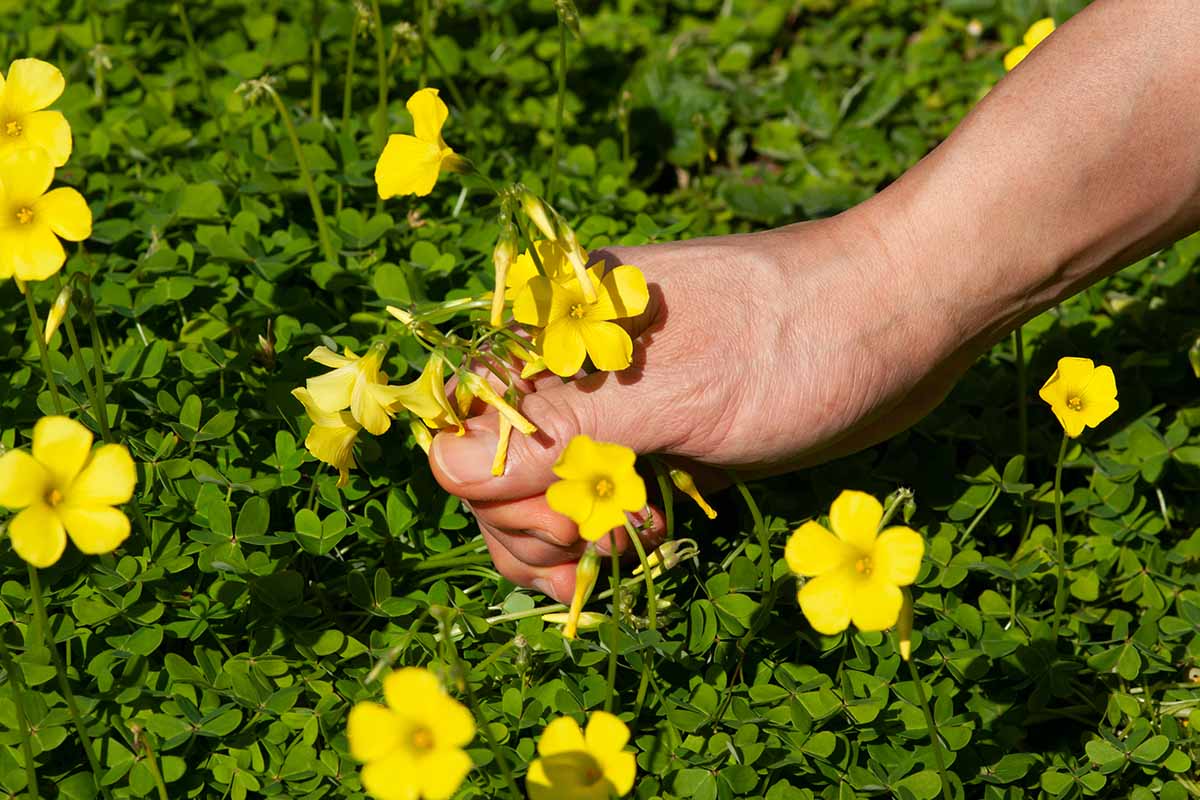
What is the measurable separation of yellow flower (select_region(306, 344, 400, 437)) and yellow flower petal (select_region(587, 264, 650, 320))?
385 mm

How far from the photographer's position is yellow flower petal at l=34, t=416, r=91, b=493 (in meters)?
1.74

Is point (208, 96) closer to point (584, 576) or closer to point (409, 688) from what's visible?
point (584, 576)

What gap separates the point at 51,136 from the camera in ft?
6.81

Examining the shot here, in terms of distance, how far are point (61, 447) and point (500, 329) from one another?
31.5 inches

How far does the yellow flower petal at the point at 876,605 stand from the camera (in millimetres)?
1756

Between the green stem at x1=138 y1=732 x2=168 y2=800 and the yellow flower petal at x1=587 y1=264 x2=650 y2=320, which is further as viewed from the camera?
the yellow flower petal at x1=587 y1=264 x2=650 y2=320

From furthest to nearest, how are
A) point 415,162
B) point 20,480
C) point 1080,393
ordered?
1. point 1080,393
2. point 415,162
3. point 20,480

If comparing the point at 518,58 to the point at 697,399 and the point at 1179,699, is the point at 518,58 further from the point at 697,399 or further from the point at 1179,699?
the point at 1179,699

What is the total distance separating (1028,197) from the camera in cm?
235

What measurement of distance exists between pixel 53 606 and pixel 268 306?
0.85 metres

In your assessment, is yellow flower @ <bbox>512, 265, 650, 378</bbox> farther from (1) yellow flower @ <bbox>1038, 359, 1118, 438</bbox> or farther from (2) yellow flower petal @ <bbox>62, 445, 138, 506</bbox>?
(1) yellow flower @ <bbox>1038, 359, 1118, 438</bbox>

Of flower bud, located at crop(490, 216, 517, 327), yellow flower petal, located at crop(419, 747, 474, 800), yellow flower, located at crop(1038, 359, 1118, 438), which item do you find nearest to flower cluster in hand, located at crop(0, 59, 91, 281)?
flower bud, located at crop(490, 216, 517, 327)

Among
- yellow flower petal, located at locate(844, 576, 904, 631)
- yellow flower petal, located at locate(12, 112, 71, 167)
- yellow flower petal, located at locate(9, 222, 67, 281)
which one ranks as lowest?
yellow flower petal, located at locate(844, 576, 904, 631)

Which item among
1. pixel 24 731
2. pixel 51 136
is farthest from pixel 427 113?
pixel 24 731
